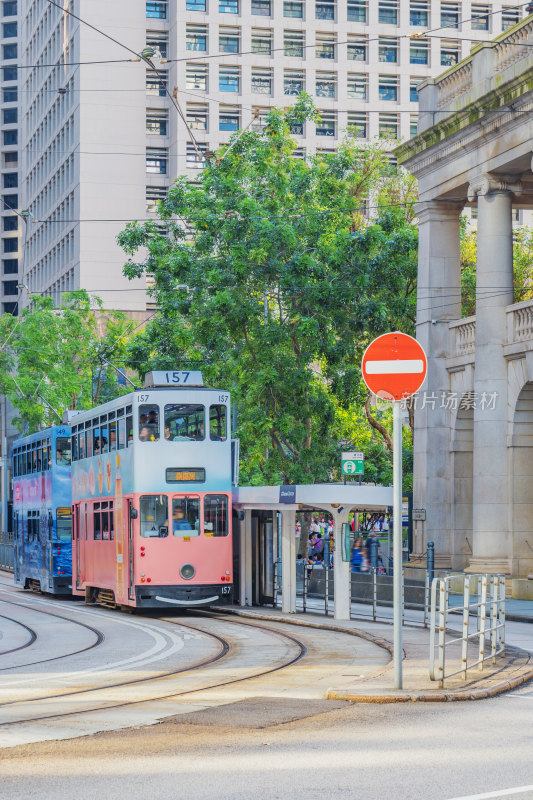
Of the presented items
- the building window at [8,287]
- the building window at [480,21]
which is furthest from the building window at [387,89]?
the building window at [8,287]

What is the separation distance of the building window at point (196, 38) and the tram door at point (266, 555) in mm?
59865

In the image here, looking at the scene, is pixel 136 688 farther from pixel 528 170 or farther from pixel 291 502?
pixel 528 170

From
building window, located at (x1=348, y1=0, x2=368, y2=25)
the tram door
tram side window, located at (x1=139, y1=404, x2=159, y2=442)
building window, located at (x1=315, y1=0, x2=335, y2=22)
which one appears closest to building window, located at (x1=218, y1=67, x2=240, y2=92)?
building window, located at (x1=315, y1=0, x2=335, y2=22)

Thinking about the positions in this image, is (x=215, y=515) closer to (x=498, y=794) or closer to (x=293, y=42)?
(x=498, y=794)

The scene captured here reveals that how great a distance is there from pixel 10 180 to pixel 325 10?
44632 mm

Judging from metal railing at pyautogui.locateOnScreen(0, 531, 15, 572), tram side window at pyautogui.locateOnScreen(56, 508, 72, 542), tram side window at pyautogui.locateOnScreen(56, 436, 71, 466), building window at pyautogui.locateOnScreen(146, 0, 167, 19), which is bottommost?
metal railing at pyautogui.locateOnScreen(0, 531, 15, 572)

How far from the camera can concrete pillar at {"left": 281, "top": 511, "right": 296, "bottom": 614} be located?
27.0 meters

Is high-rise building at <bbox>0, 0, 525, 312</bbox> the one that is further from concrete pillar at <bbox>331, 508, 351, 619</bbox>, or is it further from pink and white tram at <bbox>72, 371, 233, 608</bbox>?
concrete pillar at <bbox>331, 508, 351, 619</bbox>

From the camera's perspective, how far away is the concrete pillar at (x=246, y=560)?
29203mm

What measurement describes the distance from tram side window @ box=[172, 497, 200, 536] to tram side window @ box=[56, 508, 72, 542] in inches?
336

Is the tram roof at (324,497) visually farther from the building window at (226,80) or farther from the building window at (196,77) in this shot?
the building window at (226,80)

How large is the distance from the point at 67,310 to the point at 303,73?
31349 millimetres

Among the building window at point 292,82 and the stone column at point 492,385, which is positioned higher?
the building window at point 292,82

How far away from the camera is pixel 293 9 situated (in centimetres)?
8675
